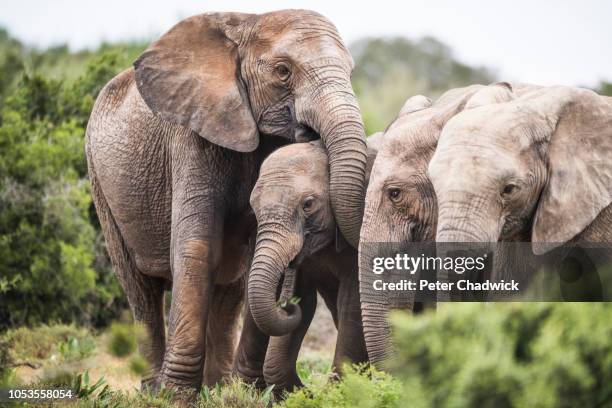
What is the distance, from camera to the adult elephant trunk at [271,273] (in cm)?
711

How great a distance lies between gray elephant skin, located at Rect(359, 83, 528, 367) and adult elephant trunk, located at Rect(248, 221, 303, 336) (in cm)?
51

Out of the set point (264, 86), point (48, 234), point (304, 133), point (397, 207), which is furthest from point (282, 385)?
point (48, 234)

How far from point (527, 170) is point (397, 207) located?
95 cm

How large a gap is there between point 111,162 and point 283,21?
6.43 feet

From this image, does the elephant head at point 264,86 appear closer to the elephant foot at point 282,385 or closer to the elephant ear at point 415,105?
→ the elephant ear at point 415,105

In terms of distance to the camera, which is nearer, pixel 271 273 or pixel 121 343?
pixel 121 343

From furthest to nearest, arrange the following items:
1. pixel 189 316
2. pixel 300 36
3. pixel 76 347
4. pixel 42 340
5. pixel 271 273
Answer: pixel 42 340 → pixel 76 347 → pixel 189 316 → pixel 300 36 → pixel 271 273

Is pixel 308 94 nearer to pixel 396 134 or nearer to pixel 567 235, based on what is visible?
pixel 396 134

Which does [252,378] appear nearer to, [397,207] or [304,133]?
[304,133]

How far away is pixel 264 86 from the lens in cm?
797

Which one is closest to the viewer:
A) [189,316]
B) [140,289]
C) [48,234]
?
[189,316]

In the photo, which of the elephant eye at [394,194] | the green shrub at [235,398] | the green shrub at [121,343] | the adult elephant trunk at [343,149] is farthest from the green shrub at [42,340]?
the elephant eye at [394,194]

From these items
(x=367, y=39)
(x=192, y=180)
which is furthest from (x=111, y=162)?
(x=367, y=39)

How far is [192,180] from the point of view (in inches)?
321
